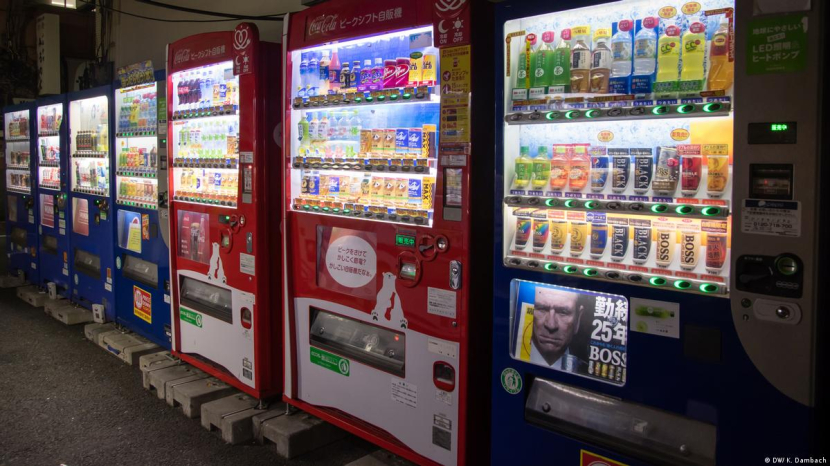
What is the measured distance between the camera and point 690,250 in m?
2.10

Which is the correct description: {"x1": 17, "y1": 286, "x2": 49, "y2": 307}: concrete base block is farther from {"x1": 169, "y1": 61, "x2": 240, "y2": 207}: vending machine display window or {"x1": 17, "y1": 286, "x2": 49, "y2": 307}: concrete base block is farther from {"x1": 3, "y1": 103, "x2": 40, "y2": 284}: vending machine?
{"x1": 169, "y1": 61, "x2": 240, "y2": 207}: vending machine display window

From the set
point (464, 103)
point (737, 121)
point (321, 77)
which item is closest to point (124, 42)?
point (321, 77)

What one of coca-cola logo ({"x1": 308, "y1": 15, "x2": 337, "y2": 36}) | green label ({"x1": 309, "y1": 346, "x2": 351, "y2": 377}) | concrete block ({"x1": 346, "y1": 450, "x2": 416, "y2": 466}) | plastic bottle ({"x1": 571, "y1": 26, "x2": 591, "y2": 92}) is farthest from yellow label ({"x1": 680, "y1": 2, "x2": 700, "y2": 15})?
concrete block ({"x1": 346, "y1": 450, "x2": 416, "y2": 466})

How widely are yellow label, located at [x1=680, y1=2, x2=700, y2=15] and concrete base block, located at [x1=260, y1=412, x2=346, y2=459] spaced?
2734mm

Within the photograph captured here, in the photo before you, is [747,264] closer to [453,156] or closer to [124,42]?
[453,156]

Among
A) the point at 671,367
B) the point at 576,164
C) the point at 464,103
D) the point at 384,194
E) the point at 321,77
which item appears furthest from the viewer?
the point at 321,77

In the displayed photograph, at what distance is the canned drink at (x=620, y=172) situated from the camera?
7.24 feet

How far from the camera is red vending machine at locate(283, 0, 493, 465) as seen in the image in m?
2.65

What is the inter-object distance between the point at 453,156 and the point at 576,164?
1.77 ft

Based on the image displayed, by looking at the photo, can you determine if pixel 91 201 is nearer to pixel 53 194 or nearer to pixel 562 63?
pixel 53 194

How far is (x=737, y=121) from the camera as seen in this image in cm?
190

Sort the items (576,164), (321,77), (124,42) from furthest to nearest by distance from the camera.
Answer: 1. (124,42)
2. (321,77)
3. (576,164)

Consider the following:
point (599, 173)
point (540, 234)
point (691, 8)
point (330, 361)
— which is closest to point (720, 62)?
point (691, 8)

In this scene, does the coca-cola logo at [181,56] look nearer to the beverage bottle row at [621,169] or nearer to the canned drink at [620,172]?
the beverage bottle row at [621,169]
